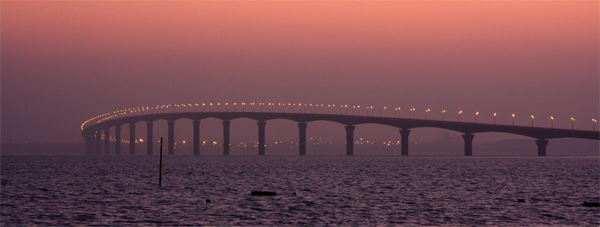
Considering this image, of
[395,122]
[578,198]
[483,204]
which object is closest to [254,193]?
[483,204]

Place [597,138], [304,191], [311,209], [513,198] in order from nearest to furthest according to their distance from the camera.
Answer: [311,209]
[513,198]
[304,191]
[597,138]

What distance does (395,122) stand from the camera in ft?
573

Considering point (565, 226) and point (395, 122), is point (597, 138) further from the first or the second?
point (565, 226)

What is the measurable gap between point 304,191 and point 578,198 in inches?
758

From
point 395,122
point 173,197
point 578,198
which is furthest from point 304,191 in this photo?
point 395,122

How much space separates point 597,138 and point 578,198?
411 feet

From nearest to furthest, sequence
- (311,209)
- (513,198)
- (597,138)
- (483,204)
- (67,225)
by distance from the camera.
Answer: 1. (67,225)
2. (311,209)
3. (483,204)
4. (513,198)
5. (597,138)

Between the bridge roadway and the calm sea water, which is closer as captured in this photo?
the calm sea water

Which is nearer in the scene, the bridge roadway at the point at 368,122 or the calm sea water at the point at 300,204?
the calm sea water at the point at 300,204

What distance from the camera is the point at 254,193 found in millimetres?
48438

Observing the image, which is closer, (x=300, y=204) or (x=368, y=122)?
(x=300, y=204)

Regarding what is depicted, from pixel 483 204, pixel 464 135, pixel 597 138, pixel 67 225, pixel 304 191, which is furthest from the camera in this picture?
pixel 464 135

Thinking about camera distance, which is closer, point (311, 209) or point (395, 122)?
point (311, 209)

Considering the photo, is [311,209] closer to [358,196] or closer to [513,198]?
[358,196]
